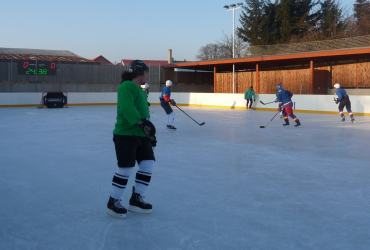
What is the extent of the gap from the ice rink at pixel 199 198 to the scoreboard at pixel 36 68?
18979 millimetres

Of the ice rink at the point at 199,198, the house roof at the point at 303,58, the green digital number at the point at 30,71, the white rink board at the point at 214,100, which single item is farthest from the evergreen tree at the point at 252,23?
the ice rink at the point at 199,198

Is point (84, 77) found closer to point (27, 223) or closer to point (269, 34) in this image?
point (269, 34)

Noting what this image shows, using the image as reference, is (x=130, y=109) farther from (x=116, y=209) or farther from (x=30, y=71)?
(x=30, y=71)

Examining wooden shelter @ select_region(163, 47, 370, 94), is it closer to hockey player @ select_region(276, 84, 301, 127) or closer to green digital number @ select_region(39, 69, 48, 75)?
hockey player @ select_region(276, 84, 301, 127)

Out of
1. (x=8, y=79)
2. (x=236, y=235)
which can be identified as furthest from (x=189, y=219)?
(x=8, y=79)

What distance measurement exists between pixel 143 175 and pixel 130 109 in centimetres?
70

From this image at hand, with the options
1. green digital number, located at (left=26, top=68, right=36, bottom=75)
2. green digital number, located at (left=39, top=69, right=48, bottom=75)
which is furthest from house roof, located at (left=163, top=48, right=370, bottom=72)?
green digital number, located at (left=26, top=68, right=36, bottom=75)

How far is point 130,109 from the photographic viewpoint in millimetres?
3312

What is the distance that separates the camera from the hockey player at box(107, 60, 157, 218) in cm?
333

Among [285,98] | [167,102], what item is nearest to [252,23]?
[285,98]

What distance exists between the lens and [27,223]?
328 cm

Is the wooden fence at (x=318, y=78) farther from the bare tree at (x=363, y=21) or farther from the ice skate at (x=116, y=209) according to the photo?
the ice skate at (x=116, y=209)

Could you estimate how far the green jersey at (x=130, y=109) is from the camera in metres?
3.31

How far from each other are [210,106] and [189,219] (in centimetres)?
2162
